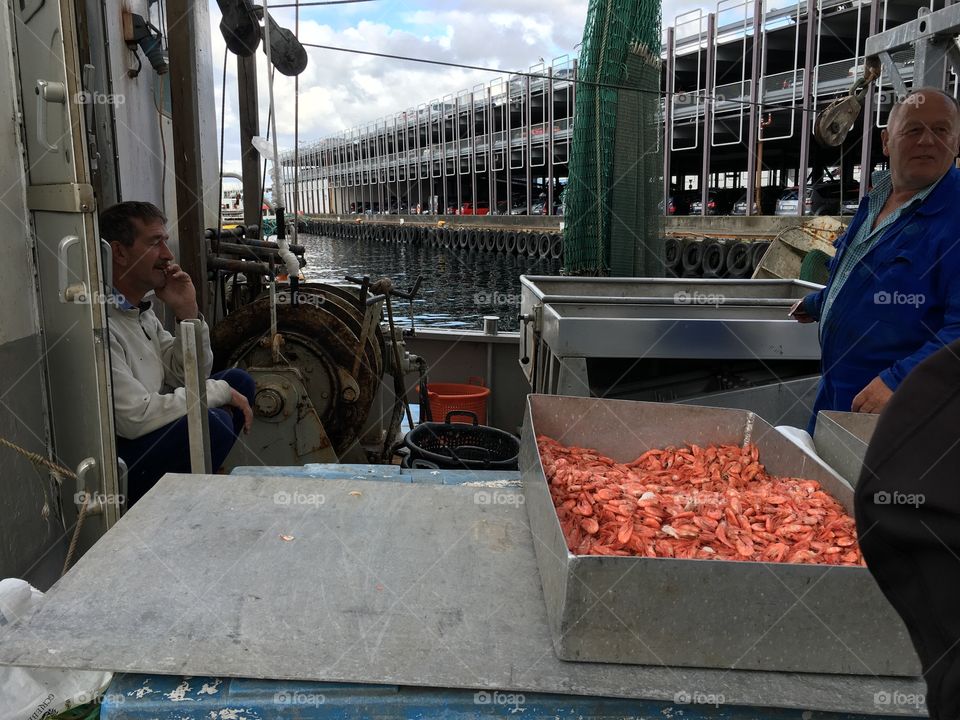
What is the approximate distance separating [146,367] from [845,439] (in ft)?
10.1

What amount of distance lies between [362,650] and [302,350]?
154 inches

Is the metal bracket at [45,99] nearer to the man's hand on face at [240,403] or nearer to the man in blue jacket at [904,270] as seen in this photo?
the man's hand on face at [240,403]

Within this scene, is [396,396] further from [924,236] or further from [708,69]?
[708,69]

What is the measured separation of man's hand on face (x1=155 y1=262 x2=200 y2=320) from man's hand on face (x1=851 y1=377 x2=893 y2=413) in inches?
127

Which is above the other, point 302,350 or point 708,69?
point 708,69

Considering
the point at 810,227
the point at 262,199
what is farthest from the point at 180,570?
the point at 810,227

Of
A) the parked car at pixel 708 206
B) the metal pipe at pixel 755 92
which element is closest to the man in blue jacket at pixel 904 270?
the metal pipe at pixel 755 92

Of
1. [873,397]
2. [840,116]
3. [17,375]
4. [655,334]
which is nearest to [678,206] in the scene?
[840,116]

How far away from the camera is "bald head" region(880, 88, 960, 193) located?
297cm

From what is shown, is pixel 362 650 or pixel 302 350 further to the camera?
pixel 302 350

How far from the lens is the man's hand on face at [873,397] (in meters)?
2.77

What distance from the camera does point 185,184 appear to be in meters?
5.23

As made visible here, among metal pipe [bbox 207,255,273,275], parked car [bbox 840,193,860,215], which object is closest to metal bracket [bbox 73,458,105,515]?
metal pipe [bbox 207,255,273,275]

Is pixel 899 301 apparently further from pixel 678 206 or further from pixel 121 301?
pixel 678 206
